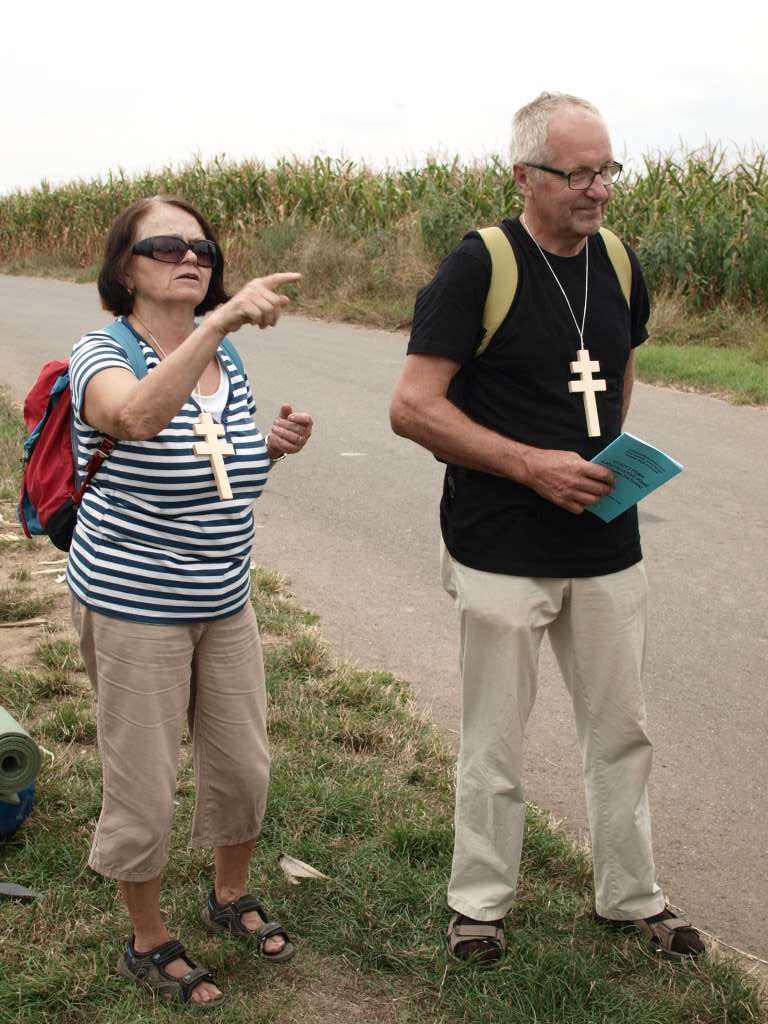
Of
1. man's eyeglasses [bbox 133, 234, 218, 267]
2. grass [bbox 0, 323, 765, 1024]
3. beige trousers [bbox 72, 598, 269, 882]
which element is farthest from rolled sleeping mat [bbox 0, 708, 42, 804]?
man's eyeglasses [bbox 133, 234, 218, 267]

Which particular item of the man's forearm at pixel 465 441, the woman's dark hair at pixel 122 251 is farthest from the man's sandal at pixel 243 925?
the woman's dark hair at pixel 122 251

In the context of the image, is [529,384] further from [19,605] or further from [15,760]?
[19,605]

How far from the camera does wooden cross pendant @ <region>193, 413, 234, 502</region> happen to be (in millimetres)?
2941

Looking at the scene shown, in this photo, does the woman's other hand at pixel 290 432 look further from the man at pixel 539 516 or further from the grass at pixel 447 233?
the grass at pixel 447 233

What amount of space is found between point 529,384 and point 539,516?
0.33 metres

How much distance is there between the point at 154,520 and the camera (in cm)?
297

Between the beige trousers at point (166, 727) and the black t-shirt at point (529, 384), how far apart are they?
0.66 metres

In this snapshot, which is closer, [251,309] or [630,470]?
[251,309]

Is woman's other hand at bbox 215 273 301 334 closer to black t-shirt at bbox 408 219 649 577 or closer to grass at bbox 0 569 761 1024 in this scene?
black t-shirt at bbox 408 219 649 577

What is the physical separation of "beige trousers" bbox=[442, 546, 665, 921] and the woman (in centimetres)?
54

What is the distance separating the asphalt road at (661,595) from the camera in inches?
162

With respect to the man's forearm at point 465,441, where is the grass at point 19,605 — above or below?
below

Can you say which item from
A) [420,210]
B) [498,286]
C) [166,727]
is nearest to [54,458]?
[166,727]

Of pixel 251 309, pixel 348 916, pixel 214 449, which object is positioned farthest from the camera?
pixel 348 916
